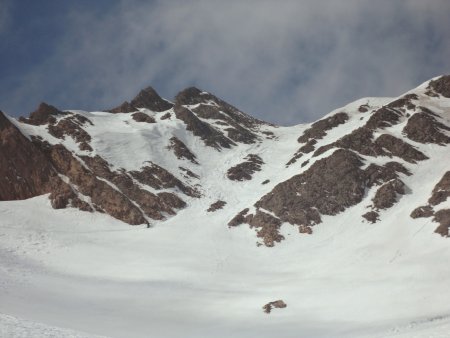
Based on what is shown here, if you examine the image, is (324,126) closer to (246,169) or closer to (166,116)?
(246,169)

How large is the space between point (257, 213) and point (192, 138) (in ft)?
108

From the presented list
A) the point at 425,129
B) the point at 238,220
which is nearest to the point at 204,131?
the point at 238,220

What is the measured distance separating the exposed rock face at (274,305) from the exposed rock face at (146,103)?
71.7m

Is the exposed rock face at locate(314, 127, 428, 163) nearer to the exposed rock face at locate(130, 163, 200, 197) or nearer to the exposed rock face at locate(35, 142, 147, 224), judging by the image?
the exposed rock face at locate(130, 163, 200, 197)

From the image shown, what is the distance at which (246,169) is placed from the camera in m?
75.1

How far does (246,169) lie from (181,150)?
40.3 ft

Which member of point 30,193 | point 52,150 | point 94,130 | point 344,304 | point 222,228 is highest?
point 94,130

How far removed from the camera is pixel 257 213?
185ft

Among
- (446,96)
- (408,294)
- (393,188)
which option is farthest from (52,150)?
(446,96)

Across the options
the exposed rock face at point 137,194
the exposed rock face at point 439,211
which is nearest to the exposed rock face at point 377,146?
the exposed rock face at point 439,211

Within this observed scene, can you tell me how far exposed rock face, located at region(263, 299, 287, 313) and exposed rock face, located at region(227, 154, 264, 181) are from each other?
1599 inches

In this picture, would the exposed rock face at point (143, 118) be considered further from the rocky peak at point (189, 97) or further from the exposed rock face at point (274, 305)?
the exposed rock face at point (274, 305)

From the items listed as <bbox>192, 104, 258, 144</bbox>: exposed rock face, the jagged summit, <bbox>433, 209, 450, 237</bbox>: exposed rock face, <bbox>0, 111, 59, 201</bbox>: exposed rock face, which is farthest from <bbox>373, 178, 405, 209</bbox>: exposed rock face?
<bbox>0, 111, 59, 201</bbox>: exposed rock face

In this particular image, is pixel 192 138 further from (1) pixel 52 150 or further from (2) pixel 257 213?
(2) pixel 257 213
